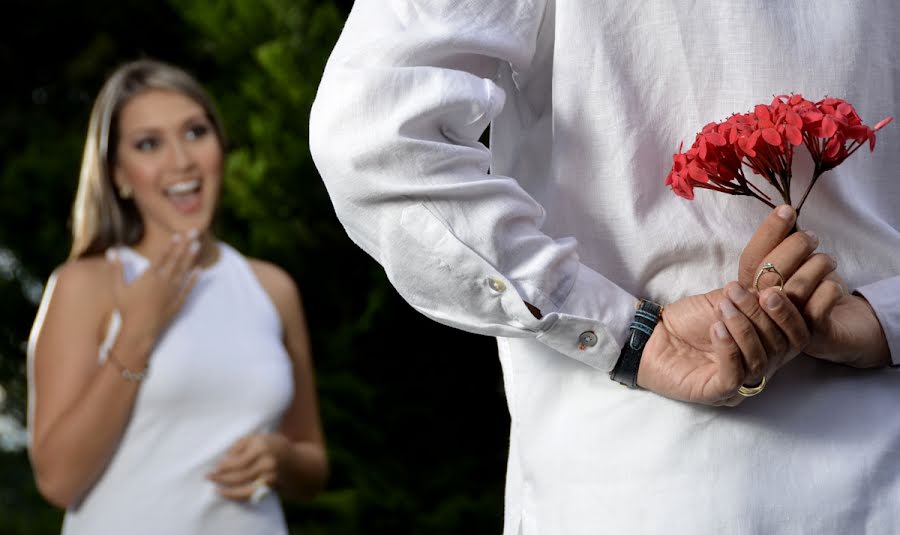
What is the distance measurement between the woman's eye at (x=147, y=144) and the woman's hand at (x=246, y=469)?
0.91 metres

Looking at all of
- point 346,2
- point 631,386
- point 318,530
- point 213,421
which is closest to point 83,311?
point 213,421

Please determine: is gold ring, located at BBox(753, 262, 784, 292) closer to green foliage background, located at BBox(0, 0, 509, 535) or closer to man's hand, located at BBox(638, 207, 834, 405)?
man's hand, located at BBox(638, 207, 834, 405)

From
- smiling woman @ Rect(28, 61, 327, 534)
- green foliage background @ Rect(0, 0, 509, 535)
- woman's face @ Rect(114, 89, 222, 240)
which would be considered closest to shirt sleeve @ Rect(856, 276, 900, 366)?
smiling woman @ Rect(28, 61, 327, 534)

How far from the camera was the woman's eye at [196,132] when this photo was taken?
146 inches

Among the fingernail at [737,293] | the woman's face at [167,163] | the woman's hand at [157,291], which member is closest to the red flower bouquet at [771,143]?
the fingernail at [737,293]

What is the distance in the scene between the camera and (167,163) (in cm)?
364

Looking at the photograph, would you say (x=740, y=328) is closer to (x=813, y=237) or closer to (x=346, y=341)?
(x=813, y=237)

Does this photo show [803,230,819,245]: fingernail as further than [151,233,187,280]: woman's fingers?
No

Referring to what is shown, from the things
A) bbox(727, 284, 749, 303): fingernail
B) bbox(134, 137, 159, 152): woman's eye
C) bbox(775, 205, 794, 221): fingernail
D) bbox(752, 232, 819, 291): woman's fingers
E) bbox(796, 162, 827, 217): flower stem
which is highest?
bbox(796, 162, 827, 217): flower stem

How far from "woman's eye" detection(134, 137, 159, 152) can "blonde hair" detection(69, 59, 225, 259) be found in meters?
0.07

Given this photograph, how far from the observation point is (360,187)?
4.40 feet

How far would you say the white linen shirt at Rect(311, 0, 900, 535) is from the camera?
131 centimetres

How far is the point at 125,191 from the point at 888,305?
2.73 m

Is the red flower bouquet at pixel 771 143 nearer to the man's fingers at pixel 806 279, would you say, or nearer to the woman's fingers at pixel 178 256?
the man's fingers at pixel 806 279
